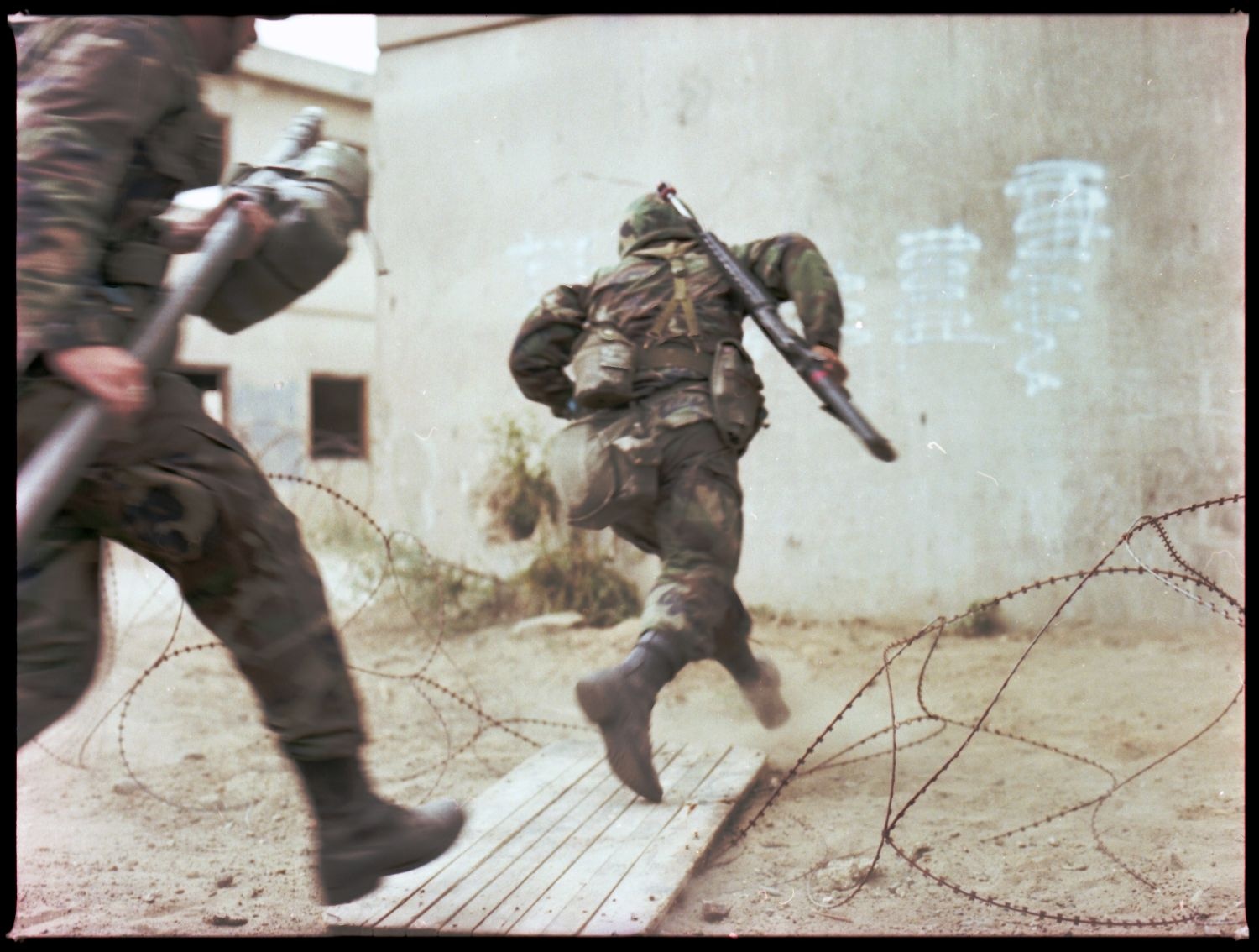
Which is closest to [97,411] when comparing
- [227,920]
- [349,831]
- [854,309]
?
[349,831]

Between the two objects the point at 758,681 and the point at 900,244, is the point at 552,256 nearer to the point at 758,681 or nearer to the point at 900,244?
the point at 900,244

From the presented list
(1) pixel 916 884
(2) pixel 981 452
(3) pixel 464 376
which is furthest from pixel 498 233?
(1) pixel 916 884

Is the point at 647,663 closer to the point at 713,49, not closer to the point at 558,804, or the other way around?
the point at 558,804

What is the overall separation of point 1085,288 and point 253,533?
417 centimetres

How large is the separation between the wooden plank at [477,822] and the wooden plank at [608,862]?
10.2 inches

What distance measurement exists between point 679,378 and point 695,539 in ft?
1.65

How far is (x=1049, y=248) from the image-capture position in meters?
4.98

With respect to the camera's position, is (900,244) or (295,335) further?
(295,335)

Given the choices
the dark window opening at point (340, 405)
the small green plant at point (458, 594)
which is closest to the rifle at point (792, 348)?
the small green plant at point (458, 594)

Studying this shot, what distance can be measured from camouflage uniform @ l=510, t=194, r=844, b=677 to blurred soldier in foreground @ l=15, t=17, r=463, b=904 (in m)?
1.24

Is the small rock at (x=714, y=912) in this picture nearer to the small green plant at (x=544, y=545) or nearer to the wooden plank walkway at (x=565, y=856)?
Result: the wooden plank walkway at (x=565, y=856)

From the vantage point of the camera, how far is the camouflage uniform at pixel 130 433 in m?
1.65

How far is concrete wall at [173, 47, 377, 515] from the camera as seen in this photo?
22.8ft

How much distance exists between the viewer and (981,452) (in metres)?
5.13
